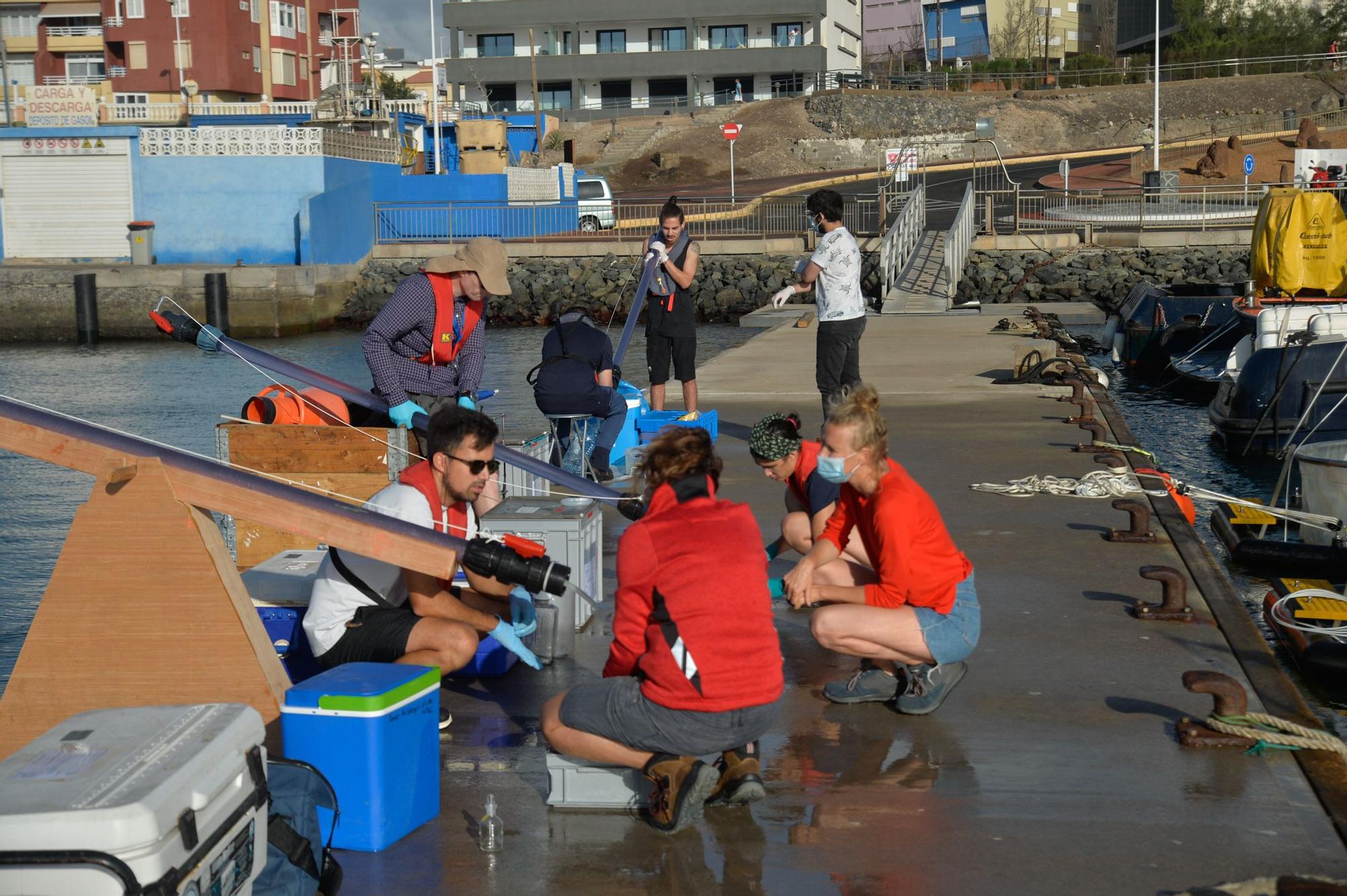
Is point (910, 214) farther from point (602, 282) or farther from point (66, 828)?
point (66, 828)

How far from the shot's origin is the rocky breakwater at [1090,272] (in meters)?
32.6

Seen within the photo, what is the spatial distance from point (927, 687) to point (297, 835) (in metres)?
2.63

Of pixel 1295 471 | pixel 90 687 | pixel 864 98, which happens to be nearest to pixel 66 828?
pixel 90 687

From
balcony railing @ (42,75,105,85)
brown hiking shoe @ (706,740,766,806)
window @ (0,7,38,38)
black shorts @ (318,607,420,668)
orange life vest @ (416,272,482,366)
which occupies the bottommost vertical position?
brown hiking shoe @ (706,740,766,806)

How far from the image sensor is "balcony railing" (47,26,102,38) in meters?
74.9

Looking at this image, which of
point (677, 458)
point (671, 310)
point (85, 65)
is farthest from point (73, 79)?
point (677, 458)

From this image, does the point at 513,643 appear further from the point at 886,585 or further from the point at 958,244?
the point at 958,244

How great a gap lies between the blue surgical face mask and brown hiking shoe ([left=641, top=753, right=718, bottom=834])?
130cm

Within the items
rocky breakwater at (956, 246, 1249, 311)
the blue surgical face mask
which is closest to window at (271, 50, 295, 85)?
rocky breakwater at (956, 246, 1249, 311)

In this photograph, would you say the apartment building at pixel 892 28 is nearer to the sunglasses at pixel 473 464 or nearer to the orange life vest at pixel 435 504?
the orange life vest at pixel 435 504

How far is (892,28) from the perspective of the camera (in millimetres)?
109688

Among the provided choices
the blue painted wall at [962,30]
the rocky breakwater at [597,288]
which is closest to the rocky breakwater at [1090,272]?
the rocky breakwater at [597,288]

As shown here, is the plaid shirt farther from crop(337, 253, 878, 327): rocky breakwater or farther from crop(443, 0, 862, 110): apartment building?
crop(443, 0, 862, 110): apartment building

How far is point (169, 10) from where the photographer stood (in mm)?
69688
